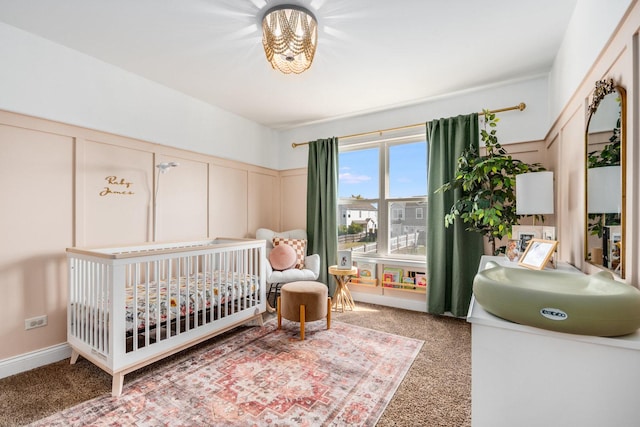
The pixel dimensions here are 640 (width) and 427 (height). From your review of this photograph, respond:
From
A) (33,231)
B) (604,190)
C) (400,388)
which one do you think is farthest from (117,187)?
(604,190)

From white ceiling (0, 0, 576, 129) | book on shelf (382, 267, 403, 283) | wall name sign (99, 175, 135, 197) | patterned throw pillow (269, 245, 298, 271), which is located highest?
white ceiling (0, 0, 576, 129)

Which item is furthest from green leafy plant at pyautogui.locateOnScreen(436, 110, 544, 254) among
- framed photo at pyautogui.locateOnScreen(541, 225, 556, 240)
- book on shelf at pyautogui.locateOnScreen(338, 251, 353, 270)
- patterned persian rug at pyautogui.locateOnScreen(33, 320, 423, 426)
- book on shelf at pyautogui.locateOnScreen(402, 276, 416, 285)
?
patterned persian rug at pyautogui.locateOnScreen(33, 320, 423, 426)

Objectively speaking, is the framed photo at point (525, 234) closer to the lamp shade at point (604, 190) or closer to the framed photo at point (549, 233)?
the framed photo at point (549, 233)

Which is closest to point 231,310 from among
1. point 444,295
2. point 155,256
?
point 155,256

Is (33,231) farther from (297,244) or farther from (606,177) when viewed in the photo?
(606,177)

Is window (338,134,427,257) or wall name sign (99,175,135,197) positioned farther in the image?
window (338,134,427,257)

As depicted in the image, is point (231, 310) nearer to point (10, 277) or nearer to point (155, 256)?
point (155, 256)

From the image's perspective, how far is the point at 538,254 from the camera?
1.62 meters

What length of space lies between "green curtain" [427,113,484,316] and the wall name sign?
3.10 m

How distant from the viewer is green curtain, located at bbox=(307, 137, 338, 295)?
390cm

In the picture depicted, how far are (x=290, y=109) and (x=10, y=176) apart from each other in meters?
2.67

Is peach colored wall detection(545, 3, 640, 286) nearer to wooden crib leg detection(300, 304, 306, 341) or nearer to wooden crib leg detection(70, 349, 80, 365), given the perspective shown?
wooden crib leg detection(300, 304, 306, 341)

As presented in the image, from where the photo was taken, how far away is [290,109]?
145 inches

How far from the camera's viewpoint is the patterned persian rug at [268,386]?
1624 millimetres
